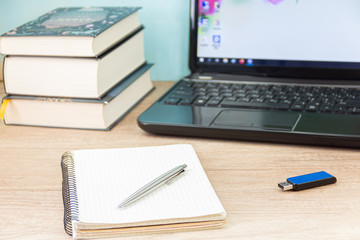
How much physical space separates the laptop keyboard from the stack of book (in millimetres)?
118

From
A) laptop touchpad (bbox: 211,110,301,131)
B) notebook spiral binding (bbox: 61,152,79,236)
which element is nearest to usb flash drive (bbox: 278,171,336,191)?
laptop touchpad (bbox: 211,110,301,131)

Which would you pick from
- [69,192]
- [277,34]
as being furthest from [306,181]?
[277,34]

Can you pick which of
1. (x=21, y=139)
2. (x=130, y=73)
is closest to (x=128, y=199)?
(x=21, y=139)

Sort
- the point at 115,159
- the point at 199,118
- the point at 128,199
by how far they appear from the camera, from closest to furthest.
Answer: the point at 128,199 → the point at 115,159 → the point at 199,118

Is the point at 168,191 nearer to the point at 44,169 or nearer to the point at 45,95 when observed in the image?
the point at 44,169

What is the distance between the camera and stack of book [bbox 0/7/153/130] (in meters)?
0.76

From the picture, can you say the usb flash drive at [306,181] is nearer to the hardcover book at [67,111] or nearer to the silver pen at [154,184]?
the silver pen at [154,184]

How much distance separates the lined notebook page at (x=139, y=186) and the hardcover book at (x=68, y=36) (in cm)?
21

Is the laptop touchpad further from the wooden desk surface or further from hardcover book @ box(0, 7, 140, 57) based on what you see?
hardcover book @ box(0, 7, 140, 57)

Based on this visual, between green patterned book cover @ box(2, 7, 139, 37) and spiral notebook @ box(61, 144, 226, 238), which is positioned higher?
green patterned book cover @ box(2, 7, 139, 37)

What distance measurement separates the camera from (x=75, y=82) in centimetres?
77

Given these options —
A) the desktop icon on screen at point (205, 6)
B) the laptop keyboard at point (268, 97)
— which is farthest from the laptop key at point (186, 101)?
the desktop icon on screen at point (205, 6)

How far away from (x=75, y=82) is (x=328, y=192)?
46cm

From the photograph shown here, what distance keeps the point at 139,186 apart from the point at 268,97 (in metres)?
0.36
